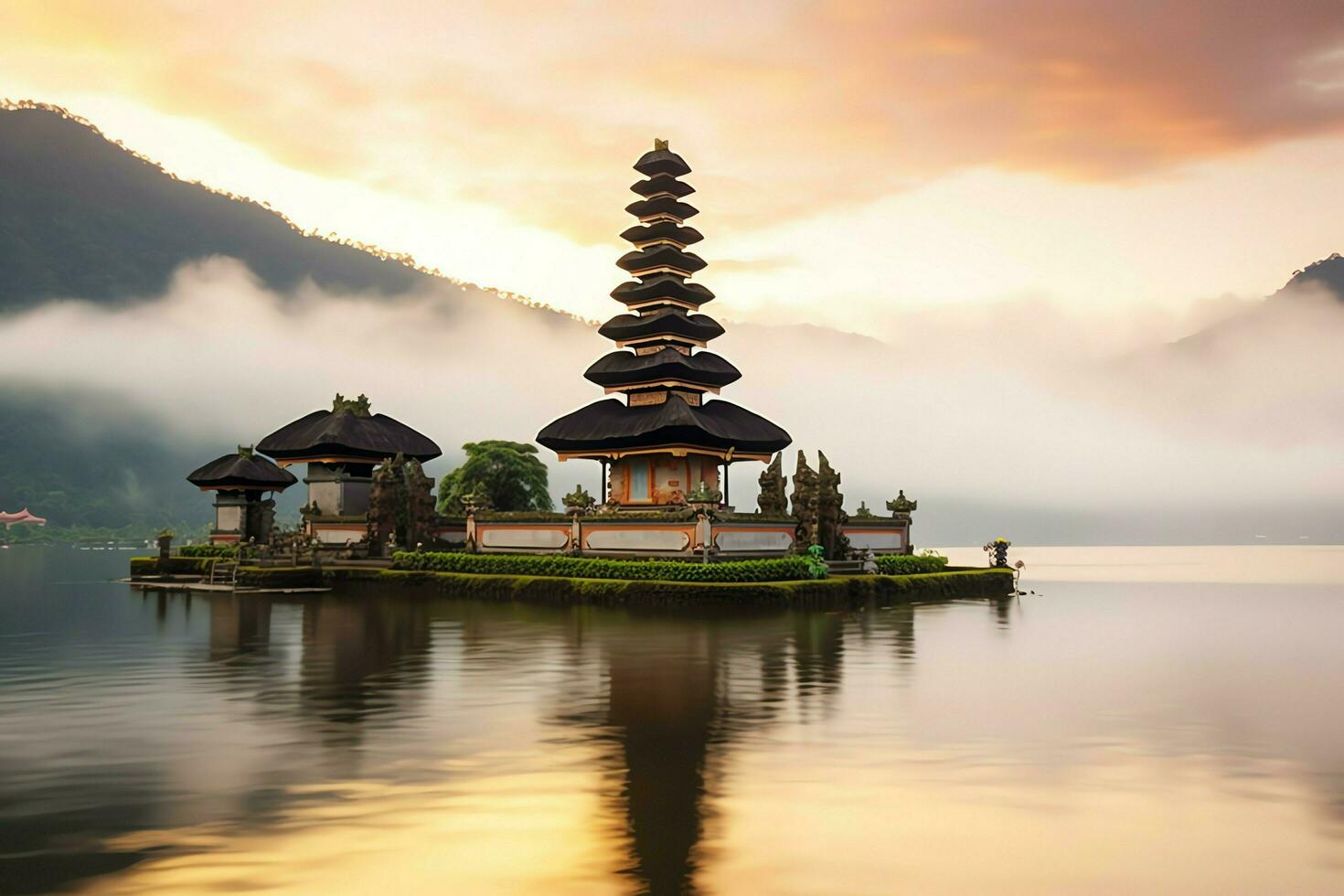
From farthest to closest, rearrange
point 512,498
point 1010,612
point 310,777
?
point 512,498, point 1010,612, point 310,777

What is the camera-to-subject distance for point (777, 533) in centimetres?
3919

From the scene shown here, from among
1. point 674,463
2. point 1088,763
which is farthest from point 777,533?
point 1088,763

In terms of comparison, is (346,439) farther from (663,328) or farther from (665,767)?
(665,767)

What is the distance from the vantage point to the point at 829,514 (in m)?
41.0

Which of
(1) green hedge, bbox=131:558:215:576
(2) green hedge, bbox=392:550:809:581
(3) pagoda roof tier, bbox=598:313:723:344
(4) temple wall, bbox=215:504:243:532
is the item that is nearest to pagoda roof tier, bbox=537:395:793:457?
(3) pagoda roof tier, bbox=598:313:723:344

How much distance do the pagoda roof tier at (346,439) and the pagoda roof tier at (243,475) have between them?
8.87ft

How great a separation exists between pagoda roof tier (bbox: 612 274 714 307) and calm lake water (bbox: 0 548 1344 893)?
27796 millimetres

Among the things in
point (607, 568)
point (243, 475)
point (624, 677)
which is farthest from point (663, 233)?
point (624, 677)

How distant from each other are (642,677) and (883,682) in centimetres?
385

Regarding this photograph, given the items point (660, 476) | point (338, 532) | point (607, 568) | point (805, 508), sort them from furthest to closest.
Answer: point (338, 532), point (660, 476), point (805, 508), point (607, 568)

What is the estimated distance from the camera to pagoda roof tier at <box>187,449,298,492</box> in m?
54.3

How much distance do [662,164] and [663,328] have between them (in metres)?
9.02

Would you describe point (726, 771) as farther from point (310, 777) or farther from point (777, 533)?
point (777, 533)

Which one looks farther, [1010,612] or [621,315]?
[621,315]
